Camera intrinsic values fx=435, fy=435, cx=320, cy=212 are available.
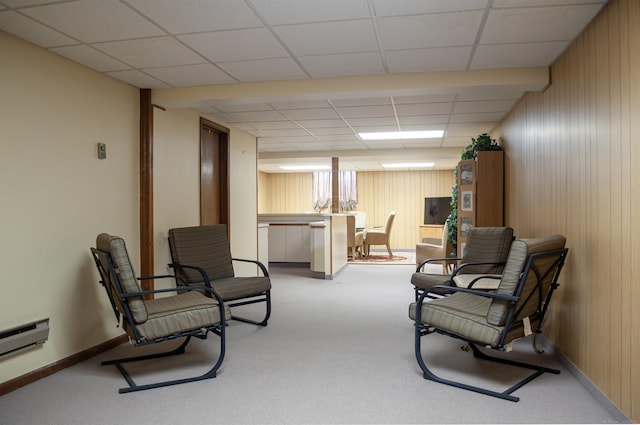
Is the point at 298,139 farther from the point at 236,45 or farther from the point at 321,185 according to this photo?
the point at 321,185

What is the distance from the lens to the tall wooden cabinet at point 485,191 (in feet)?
17.8

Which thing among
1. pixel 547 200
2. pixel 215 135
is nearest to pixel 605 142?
pixel 547 200

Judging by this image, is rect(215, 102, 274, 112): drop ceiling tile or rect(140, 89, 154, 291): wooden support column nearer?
rect(140, 89, 154, 291): wooden support column

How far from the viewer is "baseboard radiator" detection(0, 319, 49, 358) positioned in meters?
2.71

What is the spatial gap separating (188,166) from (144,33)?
2.12 meters

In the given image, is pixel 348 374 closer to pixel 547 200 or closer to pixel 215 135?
pixel 547 200

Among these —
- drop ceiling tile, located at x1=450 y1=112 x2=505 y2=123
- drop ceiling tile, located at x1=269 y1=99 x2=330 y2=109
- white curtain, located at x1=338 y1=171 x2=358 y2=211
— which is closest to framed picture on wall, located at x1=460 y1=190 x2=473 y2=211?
→ drop ceiling tile, located at x1=450 y1=112 x2=505 y2=123

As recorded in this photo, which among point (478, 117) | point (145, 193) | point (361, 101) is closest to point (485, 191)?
point (478, 117)

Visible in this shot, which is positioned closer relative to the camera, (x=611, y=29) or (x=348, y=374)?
(x=611, y=29)

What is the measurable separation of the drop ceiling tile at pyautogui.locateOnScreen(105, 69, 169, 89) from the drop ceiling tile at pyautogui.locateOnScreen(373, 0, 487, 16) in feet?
7.15

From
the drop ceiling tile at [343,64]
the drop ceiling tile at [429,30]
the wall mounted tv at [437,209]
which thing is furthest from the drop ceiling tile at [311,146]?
the wall mounted tv at [437,209]

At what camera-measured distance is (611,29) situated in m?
2.39

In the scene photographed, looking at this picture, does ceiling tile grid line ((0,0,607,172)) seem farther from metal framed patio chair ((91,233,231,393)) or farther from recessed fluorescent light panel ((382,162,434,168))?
recessed fluorescent light panel ((382,162,434,168))

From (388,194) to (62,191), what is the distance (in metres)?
9.90
